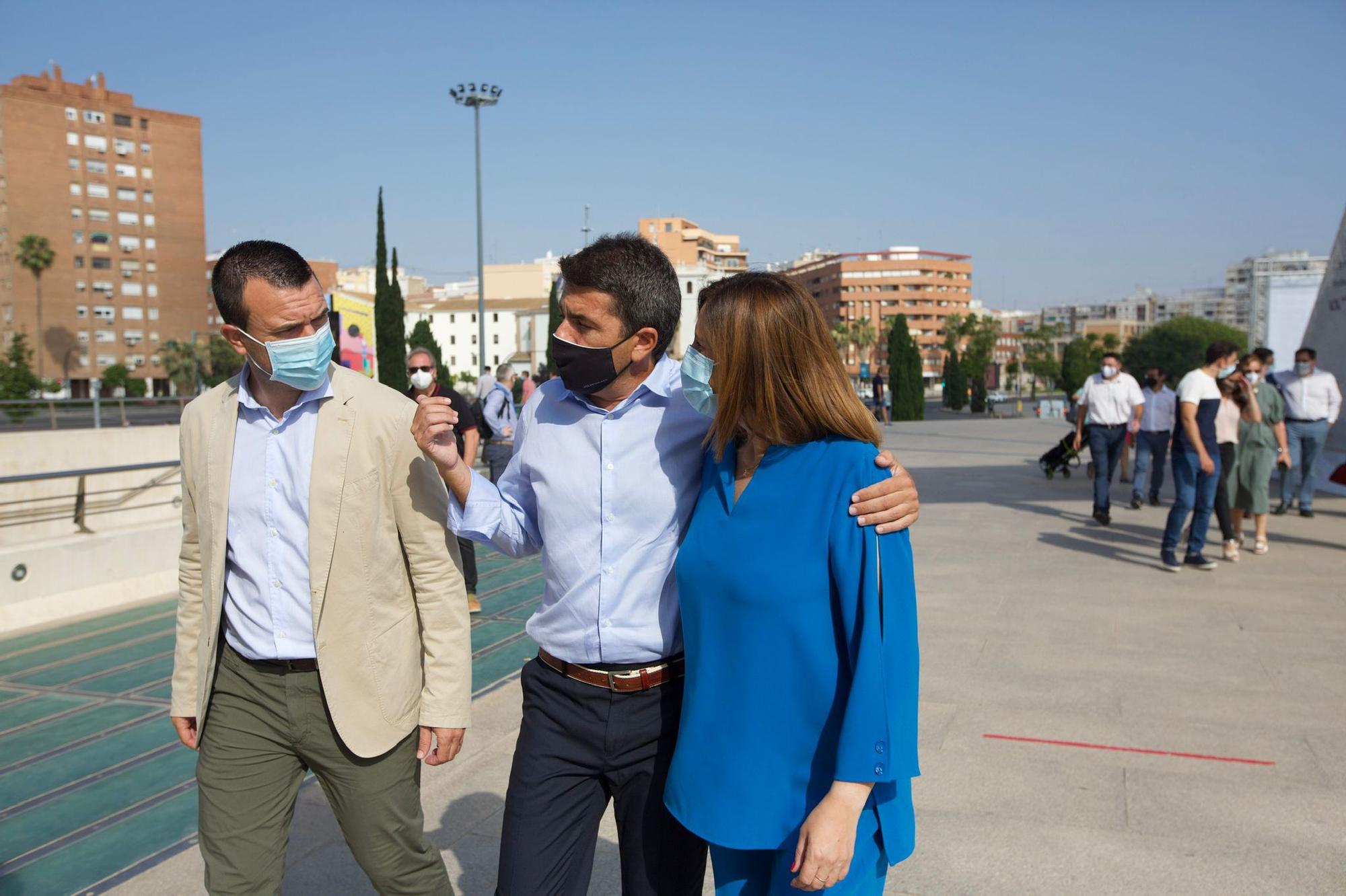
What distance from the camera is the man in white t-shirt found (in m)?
8.28

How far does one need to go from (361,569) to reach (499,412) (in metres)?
6.84

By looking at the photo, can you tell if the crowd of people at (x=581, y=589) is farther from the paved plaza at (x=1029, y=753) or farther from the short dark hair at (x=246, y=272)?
the paved plaza at (x=1029, y=753)

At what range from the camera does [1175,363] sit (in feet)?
316

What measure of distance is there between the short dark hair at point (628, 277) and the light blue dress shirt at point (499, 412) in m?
6.85

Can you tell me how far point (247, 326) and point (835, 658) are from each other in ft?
5.31

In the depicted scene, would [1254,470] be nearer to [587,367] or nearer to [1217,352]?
A: [1217,352]

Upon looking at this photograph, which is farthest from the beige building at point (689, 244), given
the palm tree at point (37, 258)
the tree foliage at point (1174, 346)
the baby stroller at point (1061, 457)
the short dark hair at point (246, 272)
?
the short dark hair at point (246, 272)

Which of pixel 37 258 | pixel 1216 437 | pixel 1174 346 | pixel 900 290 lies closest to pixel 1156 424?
pixel 1216 437

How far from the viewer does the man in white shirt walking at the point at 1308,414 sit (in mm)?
11758

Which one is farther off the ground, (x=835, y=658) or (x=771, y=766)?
(x=835, y=658)

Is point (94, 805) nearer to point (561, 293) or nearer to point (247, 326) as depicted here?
point (247, 326)

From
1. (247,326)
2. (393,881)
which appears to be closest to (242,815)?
(393,881)

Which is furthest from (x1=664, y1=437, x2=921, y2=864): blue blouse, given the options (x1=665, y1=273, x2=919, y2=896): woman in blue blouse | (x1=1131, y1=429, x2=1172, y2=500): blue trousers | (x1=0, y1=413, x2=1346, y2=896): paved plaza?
(x1=1131, y1=429, x2=1172, y2=500): blue trousers

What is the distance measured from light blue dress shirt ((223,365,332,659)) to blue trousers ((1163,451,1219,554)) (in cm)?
778
